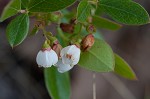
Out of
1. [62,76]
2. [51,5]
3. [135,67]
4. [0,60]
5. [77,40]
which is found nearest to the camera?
[51,5]

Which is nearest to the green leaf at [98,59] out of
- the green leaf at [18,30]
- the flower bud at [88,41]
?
the flower bud at [88,41]

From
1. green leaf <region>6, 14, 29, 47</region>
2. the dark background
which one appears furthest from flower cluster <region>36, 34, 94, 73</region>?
the dark background

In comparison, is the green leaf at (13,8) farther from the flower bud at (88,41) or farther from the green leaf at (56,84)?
the green leaf at (56,84)

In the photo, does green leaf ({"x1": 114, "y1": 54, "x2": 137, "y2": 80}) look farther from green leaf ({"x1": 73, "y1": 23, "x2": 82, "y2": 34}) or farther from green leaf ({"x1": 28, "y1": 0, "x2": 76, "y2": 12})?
green leaf ({"x1": 28, "y1": 0, "x2": 76, "y2": 12})

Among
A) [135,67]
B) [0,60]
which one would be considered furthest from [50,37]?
[135,67]

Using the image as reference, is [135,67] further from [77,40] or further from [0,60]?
[77,40]

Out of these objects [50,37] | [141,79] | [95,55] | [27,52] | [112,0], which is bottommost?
[141,79]

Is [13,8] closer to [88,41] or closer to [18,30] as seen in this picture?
[18,30]
